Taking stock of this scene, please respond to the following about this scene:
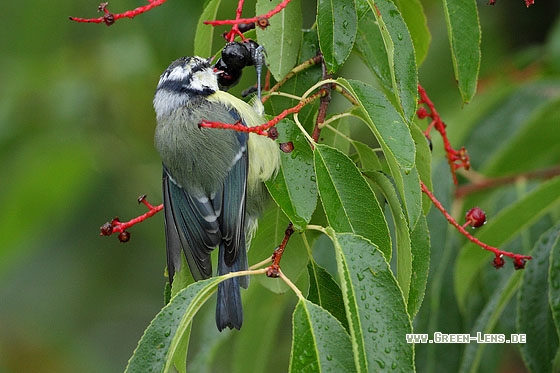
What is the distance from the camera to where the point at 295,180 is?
75.3 inches

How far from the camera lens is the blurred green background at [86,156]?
3877 mm

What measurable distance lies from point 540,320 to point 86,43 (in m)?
3.63

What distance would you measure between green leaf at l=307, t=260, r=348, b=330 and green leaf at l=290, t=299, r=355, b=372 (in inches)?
11.0

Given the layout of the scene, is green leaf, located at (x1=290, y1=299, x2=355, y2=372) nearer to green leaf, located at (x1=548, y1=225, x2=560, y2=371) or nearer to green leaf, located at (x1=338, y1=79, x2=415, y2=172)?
green leaf, located at (x1=338, y1=79, x2=415, y2=172)

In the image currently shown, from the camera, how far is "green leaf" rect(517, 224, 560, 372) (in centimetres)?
237

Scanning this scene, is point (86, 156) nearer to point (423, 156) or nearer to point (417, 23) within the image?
point (417, 23)

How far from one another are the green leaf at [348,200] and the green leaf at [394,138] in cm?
7

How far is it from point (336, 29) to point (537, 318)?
1.12 metres

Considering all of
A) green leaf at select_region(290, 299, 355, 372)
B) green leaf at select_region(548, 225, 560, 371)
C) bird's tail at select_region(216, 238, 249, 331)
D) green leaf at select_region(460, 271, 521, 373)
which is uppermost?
green leaf at select_region(290, 299, 355, 372)

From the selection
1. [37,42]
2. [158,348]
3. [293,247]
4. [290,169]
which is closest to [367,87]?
[290,169]

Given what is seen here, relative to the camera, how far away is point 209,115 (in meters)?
2.58

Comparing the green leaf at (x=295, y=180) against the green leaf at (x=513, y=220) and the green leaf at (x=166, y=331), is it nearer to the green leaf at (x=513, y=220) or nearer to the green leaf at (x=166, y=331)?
the green leaf at (x=166, y=331)

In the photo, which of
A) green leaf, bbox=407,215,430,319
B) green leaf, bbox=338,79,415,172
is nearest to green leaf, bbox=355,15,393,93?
green leaf, bbox=338,79,415,172

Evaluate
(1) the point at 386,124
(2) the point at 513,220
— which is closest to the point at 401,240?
(1) the point at 386,124
